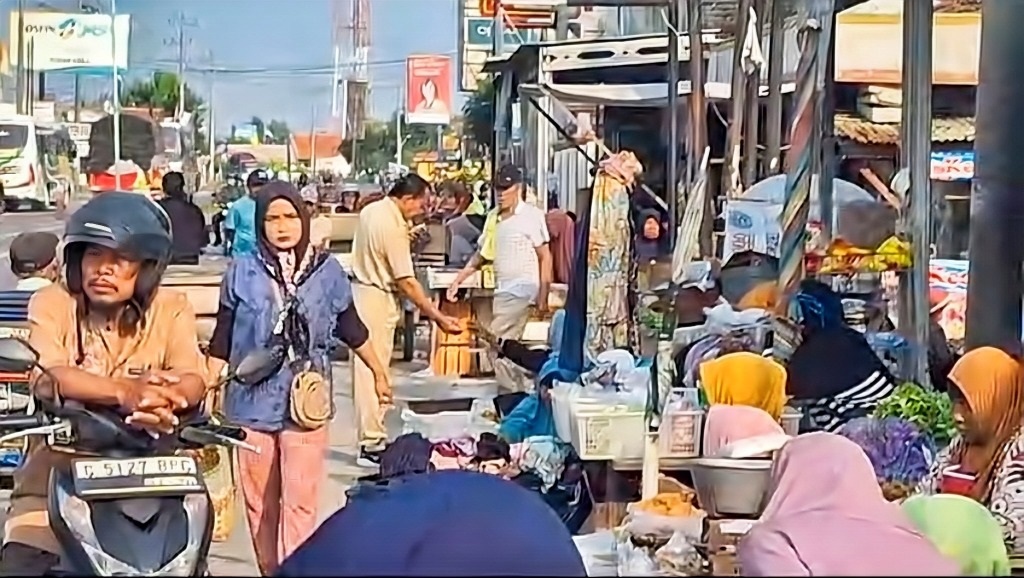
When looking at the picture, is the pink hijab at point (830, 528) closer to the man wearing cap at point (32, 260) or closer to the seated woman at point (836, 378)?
the seated woman at point (836, 378)

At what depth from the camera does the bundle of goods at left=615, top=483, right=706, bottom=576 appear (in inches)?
131

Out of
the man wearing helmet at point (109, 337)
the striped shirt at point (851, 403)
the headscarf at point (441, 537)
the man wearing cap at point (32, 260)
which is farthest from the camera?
the man wearing cap at point (32, 260)

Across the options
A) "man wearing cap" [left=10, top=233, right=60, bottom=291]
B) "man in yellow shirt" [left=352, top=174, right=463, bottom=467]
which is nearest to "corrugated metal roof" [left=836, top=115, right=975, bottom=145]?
"man in yellow shirt" [left=352, top=174, right=463, bottom=467]

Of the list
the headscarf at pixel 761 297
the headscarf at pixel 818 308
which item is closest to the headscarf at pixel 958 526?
the headscarf at pixel 818 308

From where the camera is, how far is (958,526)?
3.18 metres

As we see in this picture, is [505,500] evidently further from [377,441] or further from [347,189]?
[347,189]

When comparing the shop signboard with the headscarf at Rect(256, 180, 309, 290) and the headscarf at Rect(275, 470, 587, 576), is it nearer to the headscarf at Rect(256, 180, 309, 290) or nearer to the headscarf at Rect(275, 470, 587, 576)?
the headscarf at Rect(256, 180, 309, 290)

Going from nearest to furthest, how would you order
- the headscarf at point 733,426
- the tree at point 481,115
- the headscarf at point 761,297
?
the headscarf at point 733,426 → the headscarf at point 761,297 → the tree at point 481,115

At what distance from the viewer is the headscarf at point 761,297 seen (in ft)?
20.6

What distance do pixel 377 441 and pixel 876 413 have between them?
11.9 feet

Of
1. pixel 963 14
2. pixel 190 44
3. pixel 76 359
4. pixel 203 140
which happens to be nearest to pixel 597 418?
pixel 76 359

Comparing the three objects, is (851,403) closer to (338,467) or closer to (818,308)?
(818,308)

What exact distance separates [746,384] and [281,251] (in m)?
1.72

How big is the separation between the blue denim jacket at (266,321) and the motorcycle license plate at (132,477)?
1.50m
